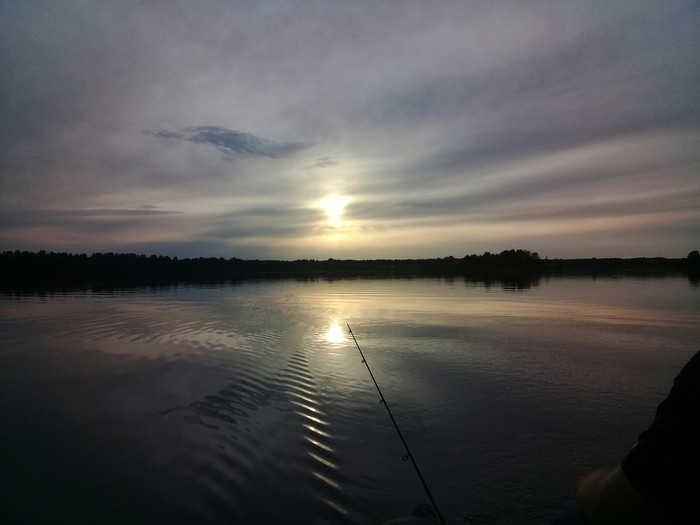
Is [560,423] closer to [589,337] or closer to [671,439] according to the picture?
[671,439]

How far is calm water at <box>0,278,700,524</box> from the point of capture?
5.15 meters

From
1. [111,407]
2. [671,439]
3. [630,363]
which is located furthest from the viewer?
[630,363]

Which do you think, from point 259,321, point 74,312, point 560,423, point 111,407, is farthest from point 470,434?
point 74,312

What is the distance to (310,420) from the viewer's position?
777 cm

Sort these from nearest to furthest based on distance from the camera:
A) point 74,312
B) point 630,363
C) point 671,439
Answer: point 671,439 < point 630,363 < point 74,312

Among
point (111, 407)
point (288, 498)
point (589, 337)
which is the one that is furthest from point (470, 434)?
point (589, 337)

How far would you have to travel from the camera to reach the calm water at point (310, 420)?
5.15m

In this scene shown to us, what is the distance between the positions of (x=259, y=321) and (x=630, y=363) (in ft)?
52.6

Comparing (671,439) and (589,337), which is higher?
(671,439)

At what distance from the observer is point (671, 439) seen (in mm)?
1833

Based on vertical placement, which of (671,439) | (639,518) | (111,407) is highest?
(671,439)

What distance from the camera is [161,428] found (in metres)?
7.46

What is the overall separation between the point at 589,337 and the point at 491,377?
26.5 feet

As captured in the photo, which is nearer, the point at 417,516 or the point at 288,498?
the point at 417,516
